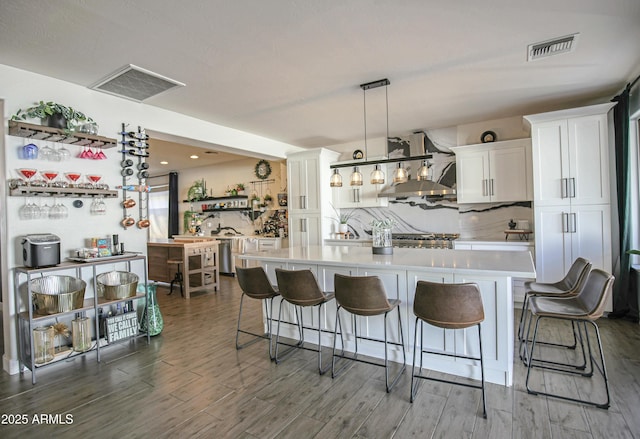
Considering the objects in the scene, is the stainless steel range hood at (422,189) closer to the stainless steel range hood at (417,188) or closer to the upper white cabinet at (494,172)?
the stainless steel range hood at (417,188)

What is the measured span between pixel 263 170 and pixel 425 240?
4.03m

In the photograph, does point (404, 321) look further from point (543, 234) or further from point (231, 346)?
point (543, 234)

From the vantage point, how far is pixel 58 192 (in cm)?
302

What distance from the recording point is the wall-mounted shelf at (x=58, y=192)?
2.83m

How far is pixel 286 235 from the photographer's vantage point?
7156mm

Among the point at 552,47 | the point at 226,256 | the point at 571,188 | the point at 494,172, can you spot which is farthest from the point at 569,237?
the point at 226,256

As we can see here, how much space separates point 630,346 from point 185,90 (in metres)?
4.95

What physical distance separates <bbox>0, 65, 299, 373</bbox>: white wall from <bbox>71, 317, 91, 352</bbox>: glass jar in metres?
0.42

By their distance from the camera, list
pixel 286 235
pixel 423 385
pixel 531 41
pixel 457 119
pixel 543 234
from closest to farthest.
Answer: pixel 423 385 < pixel 531 41 < pixel 543 234 < pixel 457 119 < pixel 286 235

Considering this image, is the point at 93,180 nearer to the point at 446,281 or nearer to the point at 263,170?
the point at 446,281

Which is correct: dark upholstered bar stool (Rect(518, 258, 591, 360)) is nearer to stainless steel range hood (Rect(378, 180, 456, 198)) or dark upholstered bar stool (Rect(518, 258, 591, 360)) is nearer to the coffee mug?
stainless steel range hood (Rect(378, 180, 456, 198))

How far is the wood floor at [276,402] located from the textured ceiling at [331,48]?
8.56 ft

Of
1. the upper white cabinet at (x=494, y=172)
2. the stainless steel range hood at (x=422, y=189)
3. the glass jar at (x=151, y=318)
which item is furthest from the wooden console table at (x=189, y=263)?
the upper white cabinet at (x=494, y=172)

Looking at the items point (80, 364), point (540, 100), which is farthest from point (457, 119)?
point (80, 364)
